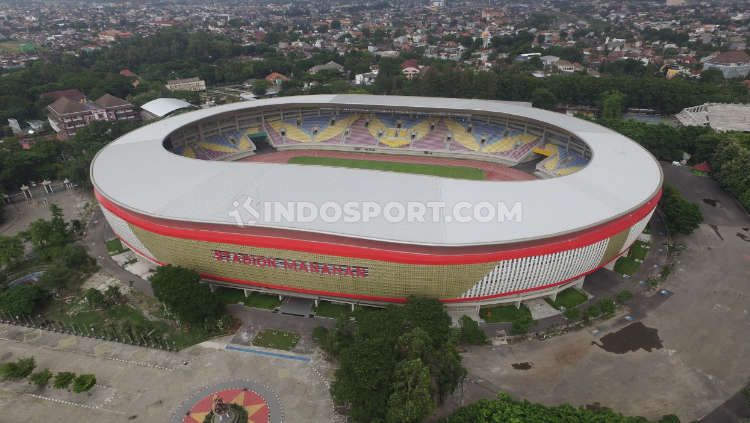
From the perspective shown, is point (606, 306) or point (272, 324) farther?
point (272, 324)

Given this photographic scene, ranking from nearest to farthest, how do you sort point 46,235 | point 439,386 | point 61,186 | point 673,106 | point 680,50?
point 439,386 < point 46,235 < point 61,186 < point 673,106 < point 680,50

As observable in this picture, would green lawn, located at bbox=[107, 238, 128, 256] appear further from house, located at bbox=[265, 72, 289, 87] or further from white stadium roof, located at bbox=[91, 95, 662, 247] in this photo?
house, located at bbox=[265, 72, 289, 87]

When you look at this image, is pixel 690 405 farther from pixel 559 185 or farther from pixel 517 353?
pixel 559 185

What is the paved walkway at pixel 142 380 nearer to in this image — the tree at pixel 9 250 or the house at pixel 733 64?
the tree at pixel 9 250

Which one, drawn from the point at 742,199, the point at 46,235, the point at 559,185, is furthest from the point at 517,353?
the point at 46,235

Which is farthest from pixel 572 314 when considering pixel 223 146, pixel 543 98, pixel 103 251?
pixel 543 98

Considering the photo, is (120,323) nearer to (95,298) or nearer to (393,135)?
(95,298)

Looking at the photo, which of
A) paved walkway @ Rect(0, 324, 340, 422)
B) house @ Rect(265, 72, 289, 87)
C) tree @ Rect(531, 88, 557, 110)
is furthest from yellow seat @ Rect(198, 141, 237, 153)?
tree @ Rect(531, 88, 557, 110)
